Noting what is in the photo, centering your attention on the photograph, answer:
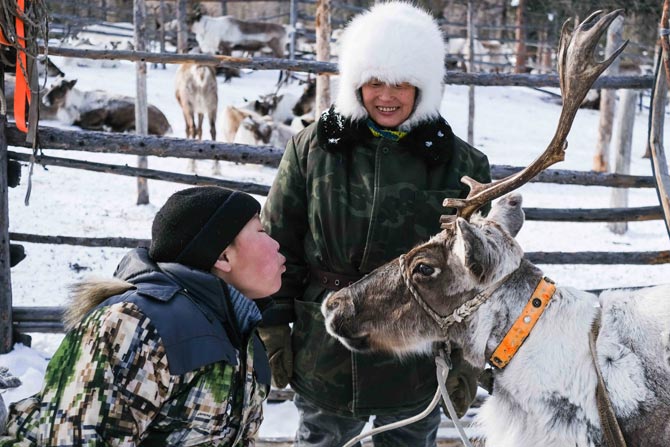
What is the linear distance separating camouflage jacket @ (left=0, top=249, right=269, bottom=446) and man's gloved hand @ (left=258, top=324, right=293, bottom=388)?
860mm

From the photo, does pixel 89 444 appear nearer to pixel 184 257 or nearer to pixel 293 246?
pixel 184 257

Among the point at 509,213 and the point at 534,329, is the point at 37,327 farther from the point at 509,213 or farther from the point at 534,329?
the point at 534,329

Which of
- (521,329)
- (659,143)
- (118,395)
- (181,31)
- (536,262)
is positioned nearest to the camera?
(118,395)

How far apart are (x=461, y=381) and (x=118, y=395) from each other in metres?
1.55

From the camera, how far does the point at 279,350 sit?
2.73 meters

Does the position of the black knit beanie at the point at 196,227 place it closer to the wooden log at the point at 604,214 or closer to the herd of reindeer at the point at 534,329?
the herd of reindeer at the point at 534,329

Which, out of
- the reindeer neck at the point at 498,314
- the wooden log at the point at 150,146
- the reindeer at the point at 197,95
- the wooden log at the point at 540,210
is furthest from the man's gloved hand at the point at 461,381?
the reindeer at the point at 197,95

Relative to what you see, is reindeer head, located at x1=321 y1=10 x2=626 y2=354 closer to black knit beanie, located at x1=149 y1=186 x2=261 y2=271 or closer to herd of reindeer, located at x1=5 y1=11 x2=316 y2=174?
black knit beanie, located at x1=149 y1=186 x2=261 y2=271

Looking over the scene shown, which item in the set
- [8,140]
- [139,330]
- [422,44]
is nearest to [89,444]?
[139,330]

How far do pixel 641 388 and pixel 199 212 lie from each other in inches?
52.0

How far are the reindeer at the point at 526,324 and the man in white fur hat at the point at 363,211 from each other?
0.28 m

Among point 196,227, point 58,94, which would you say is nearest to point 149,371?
point 196,227

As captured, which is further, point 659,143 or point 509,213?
point 659,143

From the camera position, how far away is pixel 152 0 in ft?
88.5
